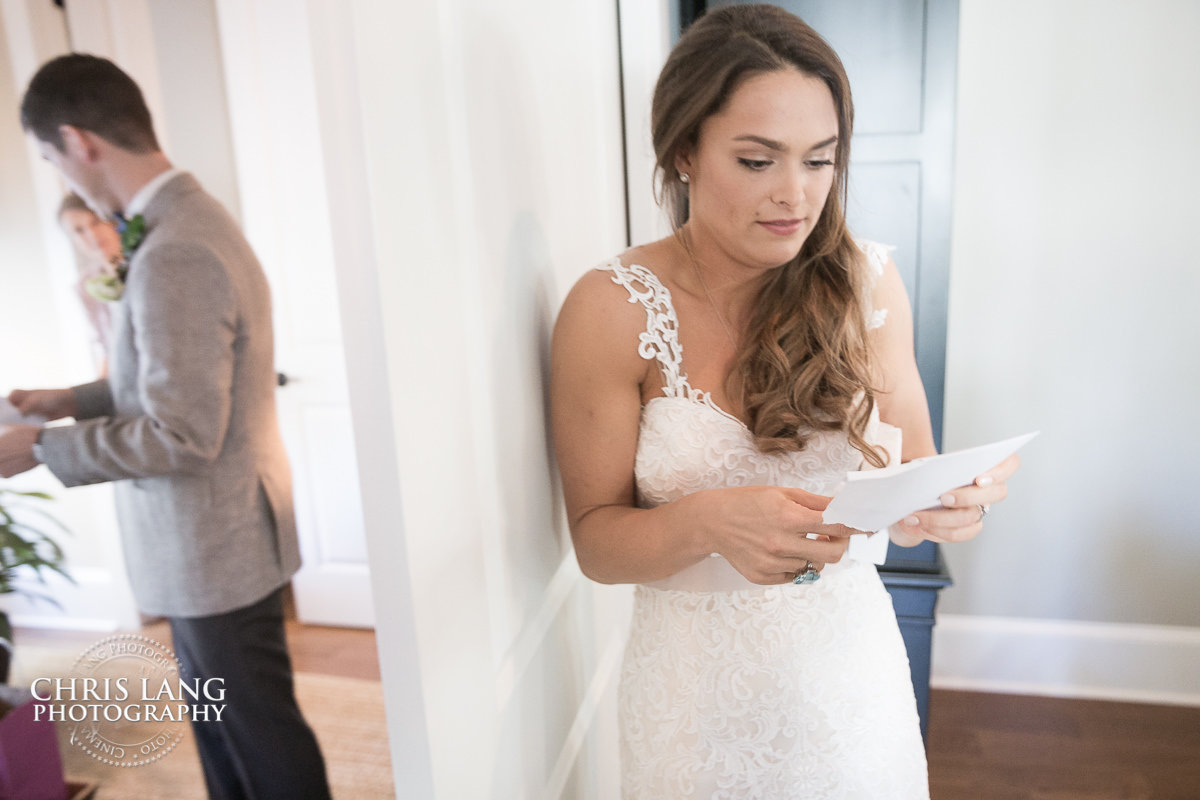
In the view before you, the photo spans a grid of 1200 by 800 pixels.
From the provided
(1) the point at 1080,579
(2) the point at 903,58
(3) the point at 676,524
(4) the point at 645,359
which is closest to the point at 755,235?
(4) the point at 645,359

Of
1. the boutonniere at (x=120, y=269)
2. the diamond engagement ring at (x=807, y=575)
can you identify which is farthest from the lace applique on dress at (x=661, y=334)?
the boutonniere at (x=120, y=269)

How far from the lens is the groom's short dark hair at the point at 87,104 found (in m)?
0.38

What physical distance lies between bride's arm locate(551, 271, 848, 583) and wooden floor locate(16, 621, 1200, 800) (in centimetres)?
159

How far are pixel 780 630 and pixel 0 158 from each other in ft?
3.21

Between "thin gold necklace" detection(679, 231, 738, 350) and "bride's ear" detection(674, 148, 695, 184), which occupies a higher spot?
"bride's ear" detection(674, 148, 695, 184)

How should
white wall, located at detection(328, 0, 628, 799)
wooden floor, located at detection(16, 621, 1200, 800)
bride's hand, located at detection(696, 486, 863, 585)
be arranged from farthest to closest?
wooden floor, located at detection(16, 621, 1200, 800)
bride's hand, located at detection(696, 486, 863, 585)
white wall, located at detection(328, 0, 628, 799)

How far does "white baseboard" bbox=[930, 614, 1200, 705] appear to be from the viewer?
7.70ft

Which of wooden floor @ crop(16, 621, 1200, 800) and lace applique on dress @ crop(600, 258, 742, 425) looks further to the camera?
wooden floor @ crop(16, 621, 1200, 800)

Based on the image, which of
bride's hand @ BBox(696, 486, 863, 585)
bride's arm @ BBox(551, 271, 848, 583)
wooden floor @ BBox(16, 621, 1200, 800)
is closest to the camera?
bride's hand @ BBox(696, 486, 863, 585)

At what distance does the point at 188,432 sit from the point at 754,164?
752 mm

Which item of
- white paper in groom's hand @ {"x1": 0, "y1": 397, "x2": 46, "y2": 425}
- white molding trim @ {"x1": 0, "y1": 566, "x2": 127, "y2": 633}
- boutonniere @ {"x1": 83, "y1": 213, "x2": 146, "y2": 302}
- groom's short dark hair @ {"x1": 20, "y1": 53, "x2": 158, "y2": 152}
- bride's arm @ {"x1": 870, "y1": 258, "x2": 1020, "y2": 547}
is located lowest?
bride's arm @ {"x1": 870, "y1": 258, "x2": 1020, "y2": 547}

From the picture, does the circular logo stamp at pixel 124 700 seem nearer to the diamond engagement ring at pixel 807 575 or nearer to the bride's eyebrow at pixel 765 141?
the diamond engagement ring at pixel 807 575

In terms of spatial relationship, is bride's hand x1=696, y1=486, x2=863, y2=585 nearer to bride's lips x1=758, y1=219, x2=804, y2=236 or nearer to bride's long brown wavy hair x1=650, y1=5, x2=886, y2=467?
bride's long brown wavy hair x1=650, y1=5, x2=886, y2=467

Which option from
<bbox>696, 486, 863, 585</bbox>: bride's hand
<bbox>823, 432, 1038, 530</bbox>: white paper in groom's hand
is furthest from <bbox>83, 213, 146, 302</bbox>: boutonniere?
<bbox>696, 486, 863, 585</bbox>: bride's hand
